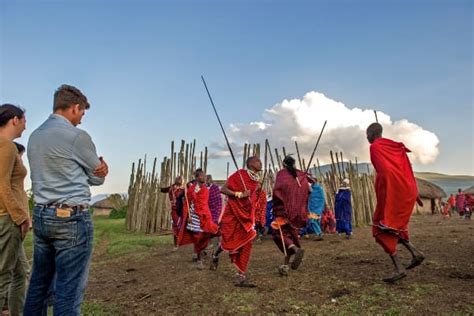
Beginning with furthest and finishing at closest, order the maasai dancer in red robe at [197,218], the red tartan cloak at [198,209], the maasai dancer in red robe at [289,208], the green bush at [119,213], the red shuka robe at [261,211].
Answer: the green bush at [119,213] → the red shuka robe at [261,211] → the red tartan cloak at [198,209] → the maasai dancer in red robe at [197,218] → the maasai dancer in red robe at [289,208]

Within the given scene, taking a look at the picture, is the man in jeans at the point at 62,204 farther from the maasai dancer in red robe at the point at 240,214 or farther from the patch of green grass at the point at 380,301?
the maasai dancer in red robe at the point at 240,214

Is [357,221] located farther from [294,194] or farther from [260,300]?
[260,300]

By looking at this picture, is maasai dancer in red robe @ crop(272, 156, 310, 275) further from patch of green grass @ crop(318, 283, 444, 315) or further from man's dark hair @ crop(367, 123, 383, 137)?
patch of green grass @ crop(318, 283, 444, 315)

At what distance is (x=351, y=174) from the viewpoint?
57.0ft

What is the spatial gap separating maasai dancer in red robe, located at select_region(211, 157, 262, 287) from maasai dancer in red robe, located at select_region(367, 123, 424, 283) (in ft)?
5.41

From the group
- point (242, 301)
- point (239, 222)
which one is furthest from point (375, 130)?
point (242, 301)

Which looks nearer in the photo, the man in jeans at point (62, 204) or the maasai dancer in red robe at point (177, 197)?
the man in jeans at point (62, 204)

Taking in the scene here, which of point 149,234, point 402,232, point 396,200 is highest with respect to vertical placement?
point 396,200

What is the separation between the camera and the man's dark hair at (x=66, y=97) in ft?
10.00

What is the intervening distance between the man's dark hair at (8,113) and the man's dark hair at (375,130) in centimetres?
427

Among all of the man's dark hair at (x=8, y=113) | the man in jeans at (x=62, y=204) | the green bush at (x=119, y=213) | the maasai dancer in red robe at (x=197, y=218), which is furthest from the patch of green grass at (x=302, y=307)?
the green bush at (x=119, y=213)

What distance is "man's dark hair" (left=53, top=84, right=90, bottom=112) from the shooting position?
305 cm

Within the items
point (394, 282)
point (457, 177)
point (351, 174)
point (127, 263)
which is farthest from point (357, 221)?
point (457, 177)

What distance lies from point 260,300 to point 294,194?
2.11 m
